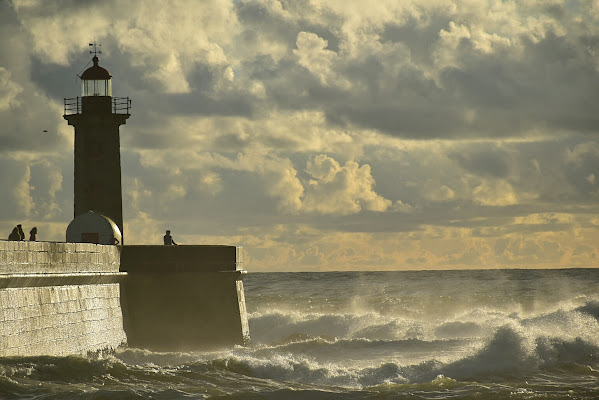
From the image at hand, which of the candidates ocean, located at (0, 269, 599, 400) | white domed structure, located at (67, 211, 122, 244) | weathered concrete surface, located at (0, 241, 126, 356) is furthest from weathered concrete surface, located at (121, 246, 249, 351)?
white domed structure, located at (67, 211, 122, 244)

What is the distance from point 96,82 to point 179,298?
21.8 ft

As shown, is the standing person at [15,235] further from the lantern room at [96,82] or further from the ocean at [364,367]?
the lantern room at [96,82]

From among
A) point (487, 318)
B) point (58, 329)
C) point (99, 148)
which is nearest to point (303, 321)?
point (487, 318)

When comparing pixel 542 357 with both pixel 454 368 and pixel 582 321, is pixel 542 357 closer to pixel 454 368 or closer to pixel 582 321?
pixel 454 368

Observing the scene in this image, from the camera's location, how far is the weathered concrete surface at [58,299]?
1334 cm

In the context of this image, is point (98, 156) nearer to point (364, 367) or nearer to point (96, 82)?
point (96, 82)

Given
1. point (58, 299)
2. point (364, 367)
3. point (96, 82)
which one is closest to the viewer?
point (58, 299)

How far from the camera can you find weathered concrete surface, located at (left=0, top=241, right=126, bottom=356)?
1334 cm

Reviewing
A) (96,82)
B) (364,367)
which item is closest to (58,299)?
(364,367)

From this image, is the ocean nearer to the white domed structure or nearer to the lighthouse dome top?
the white domed structure

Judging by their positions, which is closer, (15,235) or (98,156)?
(15,235)

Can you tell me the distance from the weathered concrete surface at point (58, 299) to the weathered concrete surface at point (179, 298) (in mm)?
606

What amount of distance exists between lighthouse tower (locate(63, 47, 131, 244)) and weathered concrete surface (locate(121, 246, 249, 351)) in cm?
351

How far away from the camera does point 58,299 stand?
15117 mm
